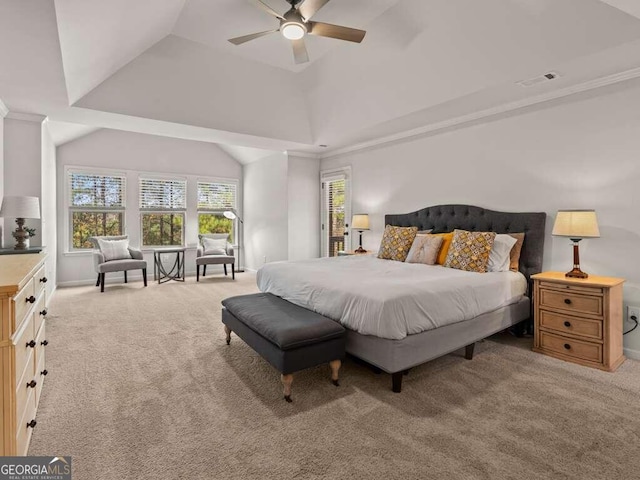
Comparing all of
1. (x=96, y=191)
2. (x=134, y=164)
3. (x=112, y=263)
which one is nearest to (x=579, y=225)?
(x=112, y=263)

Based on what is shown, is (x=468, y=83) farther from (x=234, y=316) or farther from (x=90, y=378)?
(x=90, y=378)

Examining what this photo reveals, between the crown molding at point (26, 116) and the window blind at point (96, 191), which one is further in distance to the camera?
the window blind at point (96, 191)

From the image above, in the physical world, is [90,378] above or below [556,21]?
below

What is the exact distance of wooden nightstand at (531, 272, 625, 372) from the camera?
2808 millimetres

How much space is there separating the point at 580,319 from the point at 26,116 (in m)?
6.47

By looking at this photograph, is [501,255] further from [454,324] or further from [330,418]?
[330,418]

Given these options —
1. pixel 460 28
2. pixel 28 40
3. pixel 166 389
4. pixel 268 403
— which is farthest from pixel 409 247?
pixel 28 40

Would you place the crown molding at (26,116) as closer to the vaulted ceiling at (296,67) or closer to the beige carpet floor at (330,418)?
the vaulted ceiling at (296,67)

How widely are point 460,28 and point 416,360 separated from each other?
3.02m

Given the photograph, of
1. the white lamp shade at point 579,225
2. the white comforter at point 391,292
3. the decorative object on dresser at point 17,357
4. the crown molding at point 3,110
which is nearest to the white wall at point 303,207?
the white comforter at point 391,292

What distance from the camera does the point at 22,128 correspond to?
170 inches

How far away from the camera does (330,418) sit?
6.98 ft

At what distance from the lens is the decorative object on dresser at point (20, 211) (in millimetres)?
3643

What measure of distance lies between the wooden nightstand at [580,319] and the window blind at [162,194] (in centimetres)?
694
